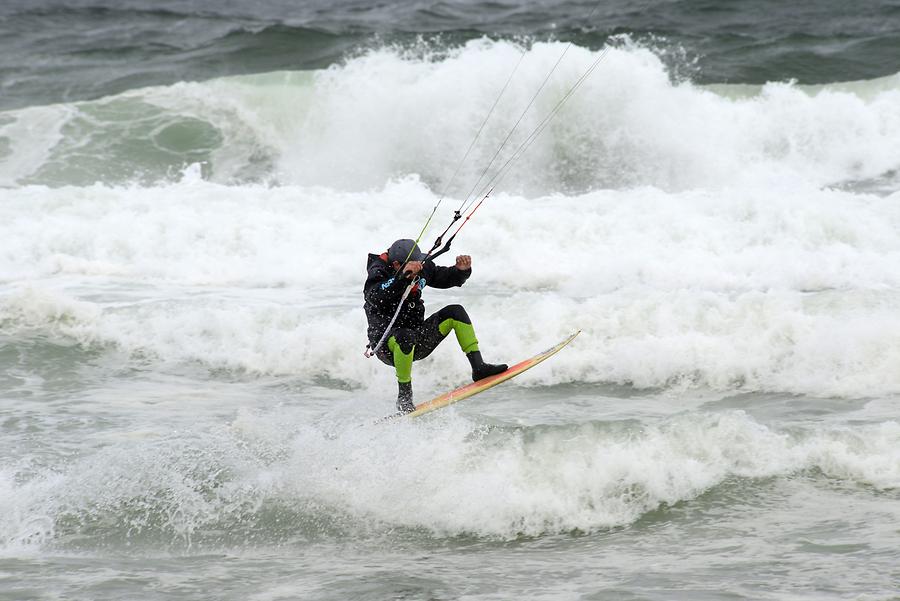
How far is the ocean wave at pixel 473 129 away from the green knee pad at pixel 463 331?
901cm

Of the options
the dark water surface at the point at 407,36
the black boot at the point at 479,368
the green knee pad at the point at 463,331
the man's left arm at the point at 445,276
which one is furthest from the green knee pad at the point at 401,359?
the dark water surface at the point at 407,36

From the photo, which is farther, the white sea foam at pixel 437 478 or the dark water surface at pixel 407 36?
the dark water surface at pixel 407 36

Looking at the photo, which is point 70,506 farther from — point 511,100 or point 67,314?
point 511,100

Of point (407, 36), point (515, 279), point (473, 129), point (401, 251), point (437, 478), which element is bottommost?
point (437, 478)

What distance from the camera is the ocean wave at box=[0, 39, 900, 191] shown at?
17.2 m

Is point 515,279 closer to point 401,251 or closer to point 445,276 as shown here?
point 445,276

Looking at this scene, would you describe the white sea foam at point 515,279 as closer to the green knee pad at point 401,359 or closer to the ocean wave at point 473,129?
the green knee pad at point 401,359

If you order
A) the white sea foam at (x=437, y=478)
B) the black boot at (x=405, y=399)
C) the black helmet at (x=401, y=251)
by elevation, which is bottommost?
the white sea foam at (x=437, y=478)

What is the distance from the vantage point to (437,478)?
271 inches

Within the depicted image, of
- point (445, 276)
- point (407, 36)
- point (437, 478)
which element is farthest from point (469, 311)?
point (407, 36)

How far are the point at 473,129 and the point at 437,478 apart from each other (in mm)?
12284

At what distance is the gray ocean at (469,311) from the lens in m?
6.29

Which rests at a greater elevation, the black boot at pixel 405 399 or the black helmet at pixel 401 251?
the black helmet at pixel 401 251

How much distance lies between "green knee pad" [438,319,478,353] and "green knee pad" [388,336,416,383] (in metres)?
0.28
